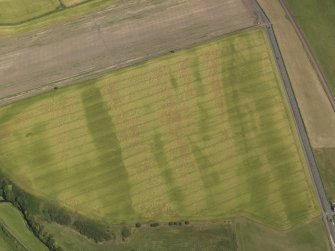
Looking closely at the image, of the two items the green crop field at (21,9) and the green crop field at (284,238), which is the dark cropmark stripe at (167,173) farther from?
the green crop field at (21,9)

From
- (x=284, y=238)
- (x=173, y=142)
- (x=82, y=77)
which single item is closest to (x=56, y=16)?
(x=82, y=77)

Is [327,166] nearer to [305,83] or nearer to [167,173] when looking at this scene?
[305,83]

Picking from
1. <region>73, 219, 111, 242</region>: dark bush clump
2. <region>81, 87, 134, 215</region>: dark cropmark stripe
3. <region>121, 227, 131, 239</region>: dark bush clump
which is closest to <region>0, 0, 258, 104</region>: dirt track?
<region>81, 87, 134, 215</region>: dark cropmark stripe

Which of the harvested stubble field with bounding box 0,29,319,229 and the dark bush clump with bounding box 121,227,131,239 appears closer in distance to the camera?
the dark bush clump with bounding box 121,227,131,239

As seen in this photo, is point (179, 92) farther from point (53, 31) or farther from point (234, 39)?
point (53, 31)

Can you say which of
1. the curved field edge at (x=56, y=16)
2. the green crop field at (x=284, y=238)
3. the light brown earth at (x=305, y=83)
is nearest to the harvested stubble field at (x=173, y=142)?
the green crop field at (x=284, y=238)

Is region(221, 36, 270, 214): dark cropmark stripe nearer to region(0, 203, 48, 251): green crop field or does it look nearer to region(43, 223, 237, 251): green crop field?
region(43, 223, 237, 251): green crop field
